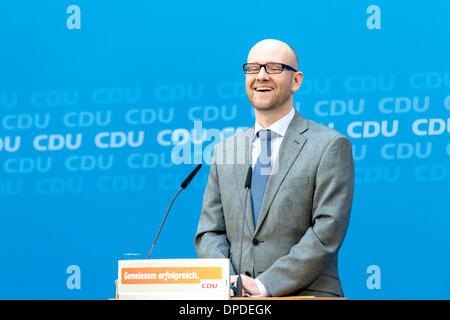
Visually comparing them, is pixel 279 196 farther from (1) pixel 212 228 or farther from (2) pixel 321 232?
(1) pixel 212 228

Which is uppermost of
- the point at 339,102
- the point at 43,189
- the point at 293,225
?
the point at 339,102

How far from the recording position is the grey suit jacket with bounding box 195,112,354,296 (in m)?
2.93

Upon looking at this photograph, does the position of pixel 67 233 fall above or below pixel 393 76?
below

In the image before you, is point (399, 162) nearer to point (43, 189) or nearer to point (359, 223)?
point (359, 223)

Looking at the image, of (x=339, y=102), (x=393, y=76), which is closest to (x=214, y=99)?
(x=339, y=102)

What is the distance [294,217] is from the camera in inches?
120

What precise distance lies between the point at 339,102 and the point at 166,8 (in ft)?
3.81

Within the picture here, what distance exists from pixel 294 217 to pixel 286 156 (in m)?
0.27

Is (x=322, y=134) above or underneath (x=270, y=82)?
underneath

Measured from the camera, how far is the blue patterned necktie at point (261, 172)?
10.2ft

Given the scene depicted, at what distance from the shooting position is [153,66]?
4227 millimetres

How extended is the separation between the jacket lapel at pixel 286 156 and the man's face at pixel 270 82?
13 centimetres

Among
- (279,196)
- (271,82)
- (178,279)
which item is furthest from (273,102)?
(178,279)

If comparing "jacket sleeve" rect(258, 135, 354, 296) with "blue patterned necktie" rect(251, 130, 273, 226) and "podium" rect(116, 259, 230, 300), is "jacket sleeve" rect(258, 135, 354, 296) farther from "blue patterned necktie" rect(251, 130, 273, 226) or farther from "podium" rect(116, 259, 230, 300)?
"podium" rect(116, 259, 230, 300)
